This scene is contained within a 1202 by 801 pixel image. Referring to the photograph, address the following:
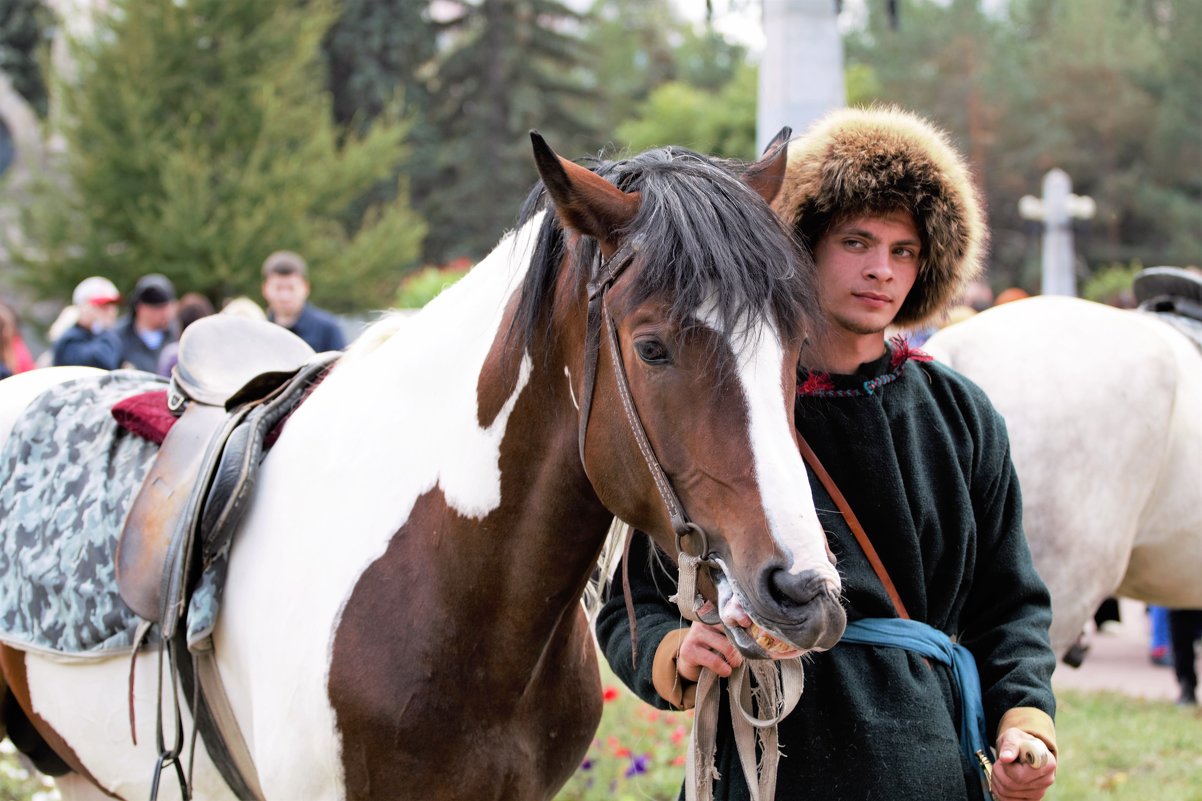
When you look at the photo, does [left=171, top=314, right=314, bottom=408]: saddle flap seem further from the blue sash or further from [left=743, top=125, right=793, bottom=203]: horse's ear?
the blue sash

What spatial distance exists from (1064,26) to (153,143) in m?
30.2

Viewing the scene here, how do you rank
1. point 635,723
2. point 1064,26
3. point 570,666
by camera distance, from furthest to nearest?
point 1064,26
point 635,723
point 570,666

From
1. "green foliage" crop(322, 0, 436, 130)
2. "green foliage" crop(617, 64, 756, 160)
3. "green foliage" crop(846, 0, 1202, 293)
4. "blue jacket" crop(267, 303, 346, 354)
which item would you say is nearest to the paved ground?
"blue jacket" crop(267, 303, 346, 354)

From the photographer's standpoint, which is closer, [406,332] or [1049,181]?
[406,332]

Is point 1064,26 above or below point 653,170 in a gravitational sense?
above

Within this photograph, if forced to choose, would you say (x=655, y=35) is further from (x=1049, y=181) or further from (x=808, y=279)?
(x=808, y=279)

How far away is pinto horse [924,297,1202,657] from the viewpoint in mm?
4016

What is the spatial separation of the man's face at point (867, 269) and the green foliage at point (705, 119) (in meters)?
24.2

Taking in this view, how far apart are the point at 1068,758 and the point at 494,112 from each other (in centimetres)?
2811

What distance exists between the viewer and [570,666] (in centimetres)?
249

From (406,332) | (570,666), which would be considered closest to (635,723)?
(570,666)

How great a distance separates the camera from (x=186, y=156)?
19000 millimetres

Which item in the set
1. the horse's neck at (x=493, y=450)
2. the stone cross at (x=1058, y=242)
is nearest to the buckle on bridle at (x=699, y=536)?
the horse's neck at (x=493, y=450)

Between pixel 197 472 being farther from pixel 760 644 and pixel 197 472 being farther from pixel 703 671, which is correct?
pixel 760 644
